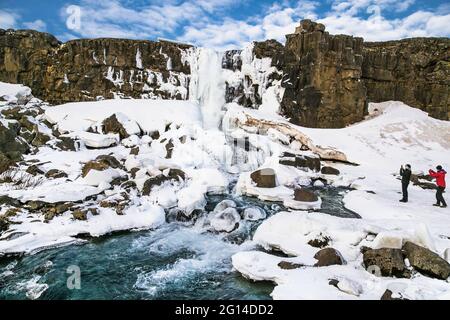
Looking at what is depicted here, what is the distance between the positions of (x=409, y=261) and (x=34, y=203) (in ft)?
33.2

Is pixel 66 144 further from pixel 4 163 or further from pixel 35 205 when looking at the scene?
pixel 35 205

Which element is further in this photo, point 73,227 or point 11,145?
point 11,145

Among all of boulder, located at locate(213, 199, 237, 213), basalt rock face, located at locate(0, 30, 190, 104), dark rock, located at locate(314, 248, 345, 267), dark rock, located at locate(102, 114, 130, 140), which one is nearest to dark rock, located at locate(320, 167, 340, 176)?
boulder, located at locate(213, 199, 237, 213)

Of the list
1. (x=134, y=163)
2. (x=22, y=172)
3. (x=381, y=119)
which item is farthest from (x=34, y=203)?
(x=381, y=119)

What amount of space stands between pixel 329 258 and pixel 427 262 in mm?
1821

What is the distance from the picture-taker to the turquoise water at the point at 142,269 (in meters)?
6.29

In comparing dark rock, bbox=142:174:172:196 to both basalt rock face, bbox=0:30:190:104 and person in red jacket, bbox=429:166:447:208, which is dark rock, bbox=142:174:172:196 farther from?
basalt rock face, bbox=0:30:190:104

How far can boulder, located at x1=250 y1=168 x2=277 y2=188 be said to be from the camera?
13164 mm

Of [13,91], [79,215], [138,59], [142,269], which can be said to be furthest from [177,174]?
[13,91]

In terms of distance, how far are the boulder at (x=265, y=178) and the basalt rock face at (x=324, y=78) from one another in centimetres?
1045

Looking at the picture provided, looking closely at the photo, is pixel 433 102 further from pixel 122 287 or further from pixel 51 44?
pixel 51 44

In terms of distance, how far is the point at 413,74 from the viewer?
23.7 m

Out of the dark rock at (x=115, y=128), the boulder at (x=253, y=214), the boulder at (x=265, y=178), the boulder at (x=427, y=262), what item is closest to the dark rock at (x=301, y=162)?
the boulder at (x=265, y=178)

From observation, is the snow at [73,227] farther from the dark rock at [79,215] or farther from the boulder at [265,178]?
the boulder at [265,178]
